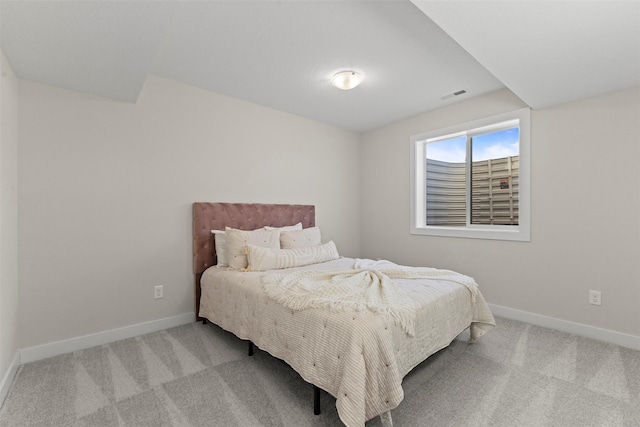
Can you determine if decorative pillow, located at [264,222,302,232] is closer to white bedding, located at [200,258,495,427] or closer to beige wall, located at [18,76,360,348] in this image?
beige wall, located at [18,76,360,348]

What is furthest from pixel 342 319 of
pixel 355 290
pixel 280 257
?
pixel 280 257

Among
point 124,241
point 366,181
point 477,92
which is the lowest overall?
point 124,241

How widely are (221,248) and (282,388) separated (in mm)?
1465

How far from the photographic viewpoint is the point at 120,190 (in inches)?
97.7

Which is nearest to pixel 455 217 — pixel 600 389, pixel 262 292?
→ pixel 600 389

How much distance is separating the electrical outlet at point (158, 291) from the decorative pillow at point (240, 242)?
685mm

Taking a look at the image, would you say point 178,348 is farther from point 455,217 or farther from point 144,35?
point 455,217

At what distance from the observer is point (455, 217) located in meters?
3.68

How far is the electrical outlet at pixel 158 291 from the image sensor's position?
266 centimetres

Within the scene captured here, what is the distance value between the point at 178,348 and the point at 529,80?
352cm

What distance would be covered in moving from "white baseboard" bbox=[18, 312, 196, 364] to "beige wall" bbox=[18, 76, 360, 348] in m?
Result: 0.05

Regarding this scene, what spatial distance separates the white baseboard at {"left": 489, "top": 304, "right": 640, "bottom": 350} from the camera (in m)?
2.33

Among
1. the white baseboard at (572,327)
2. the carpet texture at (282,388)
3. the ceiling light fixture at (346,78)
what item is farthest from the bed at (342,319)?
the ceiling light fixture at (346,78)

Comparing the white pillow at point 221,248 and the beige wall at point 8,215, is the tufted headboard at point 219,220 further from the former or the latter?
the beige wall at point 8,215
